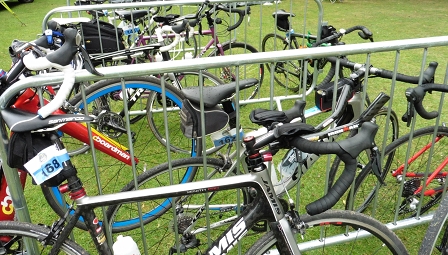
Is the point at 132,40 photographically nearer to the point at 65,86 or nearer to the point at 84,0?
the point at 84,0

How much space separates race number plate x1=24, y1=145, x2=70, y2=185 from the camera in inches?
65.9

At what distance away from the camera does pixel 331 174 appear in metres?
2.81

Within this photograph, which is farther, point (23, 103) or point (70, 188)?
point (23, 103)

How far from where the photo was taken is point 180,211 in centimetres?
271

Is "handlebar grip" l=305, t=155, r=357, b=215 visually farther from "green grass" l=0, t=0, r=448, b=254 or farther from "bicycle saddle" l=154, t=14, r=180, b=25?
"bicycle saddle" l=154, t=14, r=180, b=25

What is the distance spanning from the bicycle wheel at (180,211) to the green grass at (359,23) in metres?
0.51

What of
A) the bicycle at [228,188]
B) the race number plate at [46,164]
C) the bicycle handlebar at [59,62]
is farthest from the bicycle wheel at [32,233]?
the bicycle handlebar at [59,62]

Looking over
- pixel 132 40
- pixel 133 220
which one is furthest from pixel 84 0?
pixel 133 220

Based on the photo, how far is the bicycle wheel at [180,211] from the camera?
251 cm

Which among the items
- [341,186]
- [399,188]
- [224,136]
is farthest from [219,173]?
[399,188]

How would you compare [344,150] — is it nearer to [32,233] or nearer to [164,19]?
[32,233]

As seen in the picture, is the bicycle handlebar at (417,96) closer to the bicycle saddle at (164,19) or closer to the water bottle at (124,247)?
the water bottle at (124,247)

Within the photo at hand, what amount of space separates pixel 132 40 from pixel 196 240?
346 cm

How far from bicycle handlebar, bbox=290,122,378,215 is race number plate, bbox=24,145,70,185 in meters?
1.03
